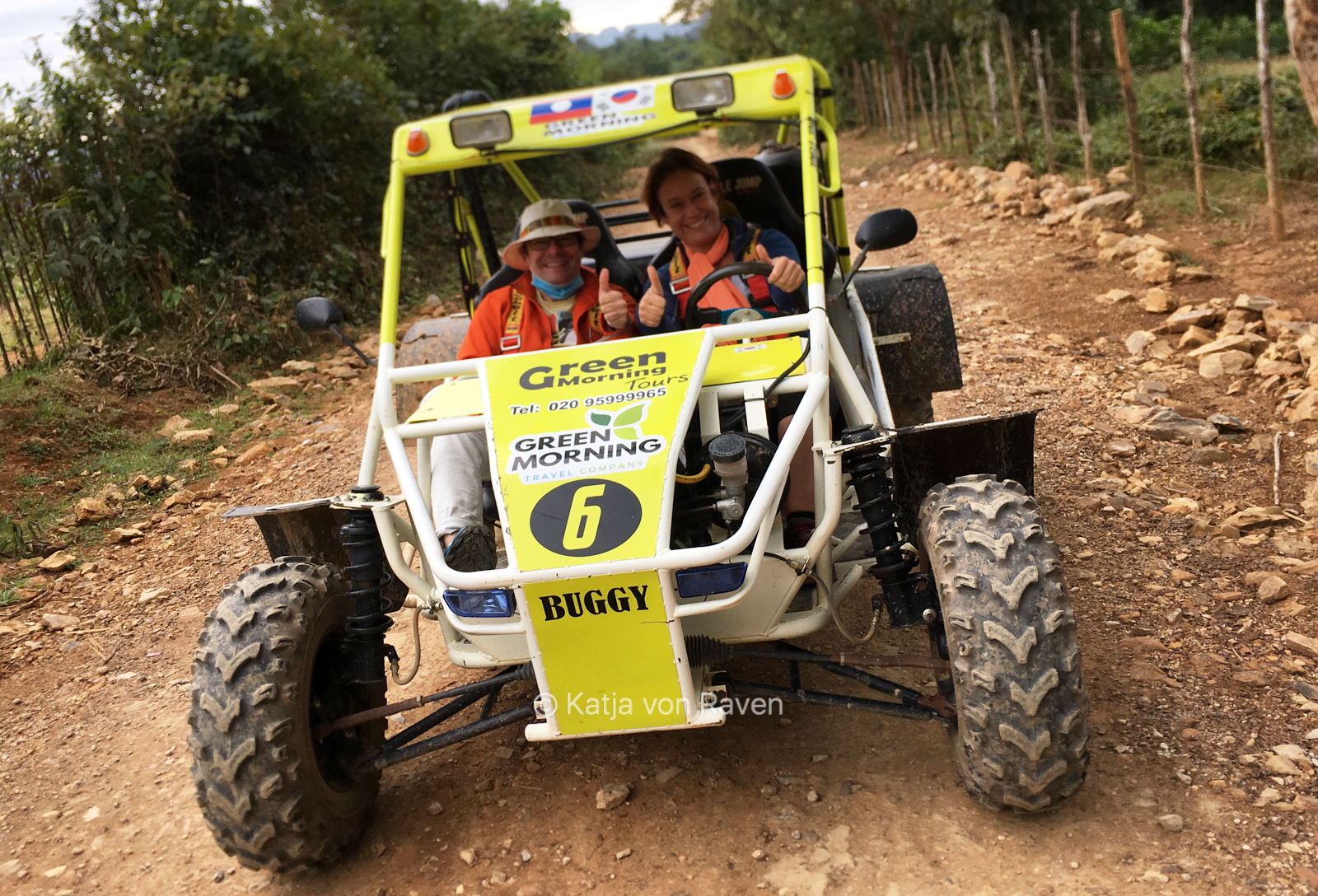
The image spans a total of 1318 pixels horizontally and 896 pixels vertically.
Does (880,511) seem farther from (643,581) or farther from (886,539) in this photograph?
(643,581)

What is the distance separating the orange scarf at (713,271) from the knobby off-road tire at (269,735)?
1.83 m

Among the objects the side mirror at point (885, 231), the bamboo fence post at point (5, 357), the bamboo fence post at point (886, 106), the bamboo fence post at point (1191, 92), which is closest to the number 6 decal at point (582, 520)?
the side mirror at point (885, 231)

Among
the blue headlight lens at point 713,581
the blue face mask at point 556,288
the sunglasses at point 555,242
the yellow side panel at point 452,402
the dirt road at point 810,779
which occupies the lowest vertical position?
the dirt road at point 810,779

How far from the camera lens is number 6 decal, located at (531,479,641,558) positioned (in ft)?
8.89

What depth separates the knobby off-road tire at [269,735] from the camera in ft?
9.25

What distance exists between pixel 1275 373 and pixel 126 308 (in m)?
8.21

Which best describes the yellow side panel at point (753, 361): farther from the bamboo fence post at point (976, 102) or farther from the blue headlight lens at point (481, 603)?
the bamboo fence post at point (976, 102)

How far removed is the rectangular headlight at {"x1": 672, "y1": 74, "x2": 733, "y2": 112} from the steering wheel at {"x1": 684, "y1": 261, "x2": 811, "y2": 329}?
1.90 ft

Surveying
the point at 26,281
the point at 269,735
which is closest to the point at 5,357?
the point at 26,281

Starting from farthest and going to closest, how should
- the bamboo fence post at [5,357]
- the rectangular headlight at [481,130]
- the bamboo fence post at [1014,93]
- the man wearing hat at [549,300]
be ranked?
the bamboo fence post at [1014,93], the bamboo fence post at [5,357], the man wearing hat at [549,300], the rectangular headlight at [481,130]

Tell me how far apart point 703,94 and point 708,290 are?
2.32 feet

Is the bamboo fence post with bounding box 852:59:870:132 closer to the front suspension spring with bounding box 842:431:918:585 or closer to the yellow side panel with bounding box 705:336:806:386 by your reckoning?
the yellow side panel with bounding box 705:336:806:386

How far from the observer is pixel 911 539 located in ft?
12.1

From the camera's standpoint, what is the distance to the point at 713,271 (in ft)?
14.0
